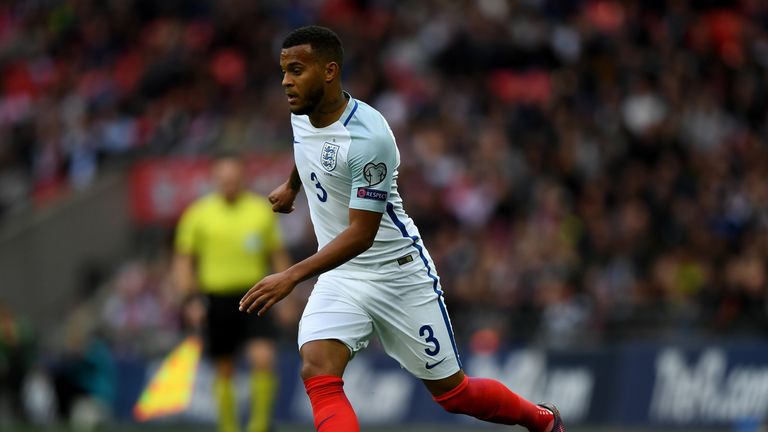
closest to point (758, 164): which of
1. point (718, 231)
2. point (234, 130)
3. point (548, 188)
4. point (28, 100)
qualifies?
point (718, 231)

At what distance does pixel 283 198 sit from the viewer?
26.9 ft

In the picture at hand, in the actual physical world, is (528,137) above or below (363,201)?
below

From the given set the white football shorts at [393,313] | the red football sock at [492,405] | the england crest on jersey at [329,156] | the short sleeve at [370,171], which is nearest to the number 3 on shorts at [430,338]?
Answer: the white football shorts at [393,313]

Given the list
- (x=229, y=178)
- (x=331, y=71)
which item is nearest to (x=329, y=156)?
(x=331, y=71)

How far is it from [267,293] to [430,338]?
112cm

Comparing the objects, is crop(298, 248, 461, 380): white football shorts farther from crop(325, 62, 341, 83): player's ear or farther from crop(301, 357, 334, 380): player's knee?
crop(325, 62, 341, 83): player's ear

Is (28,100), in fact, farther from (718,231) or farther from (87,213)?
(718,231)

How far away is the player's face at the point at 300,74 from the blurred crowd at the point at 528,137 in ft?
27.6

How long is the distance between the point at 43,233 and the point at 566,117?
9.66m

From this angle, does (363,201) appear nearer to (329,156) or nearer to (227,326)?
(329,156)

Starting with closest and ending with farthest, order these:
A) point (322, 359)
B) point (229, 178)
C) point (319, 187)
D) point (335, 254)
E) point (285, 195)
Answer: point (335, 254), point (322, 359), point (319, 187), point (285, 195), point (229, 178)

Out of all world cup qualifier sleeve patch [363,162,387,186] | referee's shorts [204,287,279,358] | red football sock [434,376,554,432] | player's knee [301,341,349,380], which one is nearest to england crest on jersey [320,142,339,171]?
world cup qualifier sleeve patch [363,162,387,186]

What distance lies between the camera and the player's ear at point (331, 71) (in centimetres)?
738

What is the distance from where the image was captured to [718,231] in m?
15.8
